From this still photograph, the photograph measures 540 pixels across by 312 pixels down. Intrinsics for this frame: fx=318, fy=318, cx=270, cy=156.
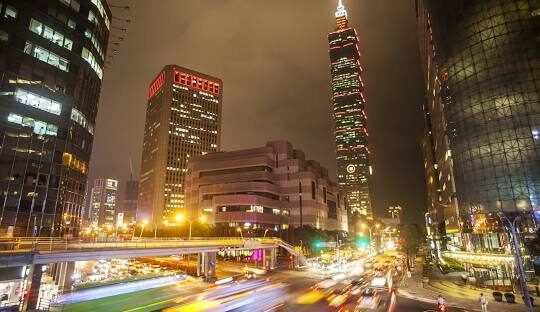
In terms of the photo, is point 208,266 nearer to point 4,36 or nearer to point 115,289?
point 115,289

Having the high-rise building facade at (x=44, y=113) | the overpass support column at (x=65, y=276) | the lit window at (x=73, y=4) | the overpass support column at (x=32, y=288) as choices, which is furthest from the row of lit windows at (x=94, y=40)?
the overpass support column at (x=32, y=288)

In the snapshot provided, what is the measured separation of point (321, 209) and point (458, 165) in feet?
234

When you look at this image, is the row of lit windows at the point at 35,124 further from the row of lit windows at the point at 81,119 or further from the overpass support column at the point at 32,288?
the overpass support column at the point at 32,288

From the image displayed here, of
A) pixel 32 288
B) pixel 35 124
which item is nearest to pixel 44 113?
pixel 35 124

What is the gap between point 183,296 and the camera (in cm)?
3984

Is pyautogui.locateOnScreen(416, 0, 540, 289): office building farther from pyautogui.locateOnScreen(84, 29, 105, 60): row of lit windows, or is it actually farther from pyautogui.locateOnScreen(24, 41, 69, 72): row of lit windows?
pyautogui.locateOnScreen(84, 29, 105, 60): row of lit windows

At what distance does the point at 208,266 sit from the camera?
55.7 meters

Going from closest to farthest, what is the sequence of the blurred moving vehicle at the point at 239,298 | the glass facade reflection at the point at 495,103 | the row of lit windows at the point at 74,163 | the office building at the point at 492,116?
the blurred moving vehicle at the point at 239,298, the row of lit windows at the point at 74,163, the office building at the point at 492,116, the glass facade reflection at the point at 495,103

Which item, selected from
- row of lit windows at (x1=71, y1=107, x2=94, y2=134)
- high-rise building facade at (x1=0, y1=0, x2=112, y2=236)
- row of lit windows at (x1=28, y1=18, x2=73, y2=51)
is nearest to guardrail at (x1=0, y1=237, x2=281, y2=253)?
high-rise building facade at (x1=0, y1=0, x2=112, y2=236)

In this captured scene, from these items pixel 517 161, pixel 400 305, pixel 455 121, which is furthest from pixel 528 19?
pixel 400 305

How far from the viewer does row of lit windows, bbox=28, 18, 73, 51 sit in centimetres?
5419

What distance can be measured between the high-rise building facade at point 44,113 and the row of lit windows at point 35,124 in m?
0.13

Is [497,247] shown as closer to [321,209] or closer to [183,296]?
[183,296]

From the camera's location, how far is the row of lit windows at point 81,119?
59.6m
